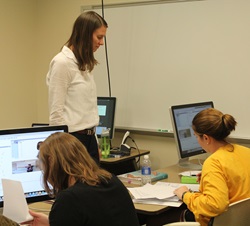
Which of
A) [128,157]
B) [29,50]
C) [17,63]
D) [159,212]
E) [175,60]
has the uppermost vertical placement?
[29,50]

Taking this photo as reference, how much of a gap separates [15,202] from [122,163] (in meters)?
2.08

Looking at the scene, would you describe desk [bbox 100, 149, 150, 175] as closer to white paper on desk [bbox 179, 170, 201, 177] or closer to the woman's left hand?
white paper on desk [bbox 179, 170, 201, 177]

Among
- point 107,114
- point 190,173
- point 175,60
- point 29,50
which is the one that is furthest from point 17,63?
point 190,173

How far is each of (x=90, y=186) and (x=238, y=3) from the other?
2.37 meters

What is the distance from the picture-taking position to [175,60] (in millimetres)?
3678

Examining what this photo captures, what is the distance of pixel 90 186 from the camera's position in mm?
1511

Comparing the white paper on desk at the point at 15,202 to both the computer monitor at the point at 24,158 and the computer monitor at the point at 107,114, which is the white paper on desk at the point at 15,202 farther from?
the computer monitor at the point at 107,114

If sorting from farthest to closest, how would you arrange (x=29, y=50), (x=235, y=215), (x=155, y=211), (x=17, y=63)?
(x=29, y=50)
(x=17, y=63)
(x=155, y=211)
(x=235, y=215)

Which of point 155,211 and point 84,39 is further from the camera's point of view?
point 84,39

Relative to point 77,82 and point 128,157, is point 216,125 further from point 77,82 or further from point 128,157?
point 128,157

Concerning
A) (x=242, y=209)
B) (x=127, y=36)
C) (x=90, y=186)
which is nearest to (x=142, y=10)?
(x=127, y=36)

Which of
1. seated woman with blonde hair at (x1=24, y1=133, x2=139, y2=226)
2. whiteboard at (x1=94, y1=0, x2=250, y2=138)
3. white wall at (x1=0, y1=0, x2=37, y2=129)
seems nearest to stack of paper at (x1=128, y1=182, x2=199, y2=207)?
seated woman with blonde hair at (x1=24, y1=133, x2=139, y2=226)

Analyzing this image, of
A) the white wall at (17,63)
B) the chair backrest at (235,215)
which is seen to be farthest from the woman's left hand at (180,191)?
the white wall at (17,63)

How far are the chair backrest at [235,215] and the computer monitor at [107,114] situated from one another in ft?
6.48
